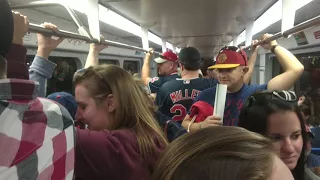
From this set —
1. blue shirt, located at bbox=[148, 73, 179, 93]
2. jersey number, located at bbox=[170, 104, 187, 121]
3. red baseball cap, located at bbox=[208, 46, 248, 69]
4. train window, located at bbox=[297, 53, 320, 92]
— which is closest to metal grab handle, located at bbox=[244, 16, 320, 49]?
red baseball cap, located at bbox=[208, 46, 248, 69]

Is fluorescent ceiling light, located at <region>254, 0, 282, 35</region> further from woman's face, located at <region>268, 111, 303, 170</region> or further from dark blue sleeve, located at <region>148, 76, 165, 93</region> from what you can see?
woman's face, located at <region>268, 111, 303, 170</region>

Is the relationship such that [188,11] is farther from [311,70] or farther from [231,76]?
[311,70]

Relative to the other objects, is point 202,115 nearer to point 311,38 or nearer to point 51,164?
point 51,164

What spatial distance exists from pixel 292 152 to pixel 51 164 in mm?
942

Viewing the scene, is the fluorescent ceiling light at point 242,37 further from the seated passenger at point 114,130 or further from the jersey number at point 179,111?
the seated passenger at point 114,130

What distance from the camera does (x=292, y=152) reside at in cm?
122

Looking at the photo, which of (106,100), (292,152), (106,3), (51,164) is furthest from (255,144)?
(106,3)

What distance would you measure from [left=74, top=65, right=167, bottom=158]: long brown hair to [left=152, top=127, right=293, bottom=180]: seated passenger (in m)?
0.63

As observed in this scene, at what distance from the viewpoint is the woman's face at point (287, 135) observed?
1.23 metres

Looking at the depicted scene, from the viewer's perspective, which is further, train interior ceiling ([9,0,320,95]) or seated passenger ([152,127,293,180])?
train interior ceiling ([9,0,320,95])

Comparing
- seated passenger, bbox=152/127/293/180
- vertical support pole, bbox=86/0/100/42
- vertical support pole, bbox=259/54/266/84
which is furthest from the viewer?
vertical support pole, bbox=259/54/266/84

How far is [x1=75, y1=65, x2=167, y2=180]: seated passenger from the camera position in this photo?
41.6 inches

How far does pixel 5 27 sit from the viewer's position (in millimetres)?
610

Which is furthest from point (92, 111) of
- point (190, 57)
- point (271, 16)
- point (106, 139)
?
point (271, 16)
